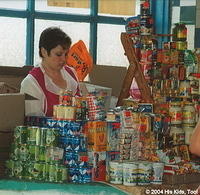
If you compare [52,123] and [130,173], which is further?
[52,123]

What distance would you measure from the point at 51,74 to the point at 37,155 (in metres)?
1.34

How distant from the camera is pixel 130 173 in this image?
4293mm

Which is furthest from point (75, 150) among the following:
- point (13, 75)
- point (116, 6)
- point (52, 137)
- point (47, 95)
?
point (116, 6)

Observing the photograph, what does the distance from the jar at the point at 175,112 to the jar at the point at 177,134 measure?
45mm

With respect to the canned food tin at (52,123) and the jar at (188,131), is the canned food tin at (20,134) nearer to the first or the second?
the canned food tin at (52,123)

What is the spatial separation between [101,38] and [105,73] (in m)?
1.68

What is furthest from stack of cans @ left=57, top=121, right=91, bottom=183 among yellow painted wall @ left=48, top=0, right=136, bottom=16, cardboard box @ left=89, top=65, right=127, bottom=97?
yellow painted wall @ left=48, top=0, right=136, bottom=16

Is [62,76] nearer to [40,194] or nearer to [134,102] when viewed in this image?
[134,102]

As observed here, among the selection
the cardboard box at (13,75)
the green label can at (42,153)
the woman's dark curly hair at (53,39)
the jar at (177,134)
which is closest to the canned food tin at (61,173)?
the green label can at (42,153)

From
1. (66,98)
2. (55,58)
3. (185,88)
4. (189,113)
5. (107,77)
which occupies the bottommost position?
(189,113)

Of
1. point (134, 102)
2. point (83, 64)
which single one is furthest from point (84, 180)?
point (83, 64)

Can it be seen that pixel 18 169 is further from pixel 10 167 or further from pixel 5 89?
pixel 5 89

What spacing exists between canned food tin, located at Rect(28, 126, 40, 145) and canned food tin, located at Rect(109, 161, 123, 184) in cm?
48

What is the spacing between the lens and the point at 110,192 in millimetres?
4188
